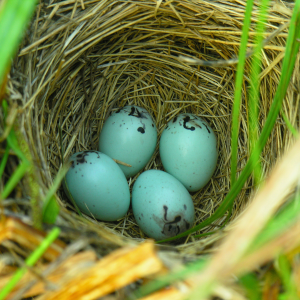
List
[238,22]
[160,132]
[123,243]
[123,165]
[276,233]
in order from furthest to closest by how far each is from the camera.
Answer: [160,132] → [123,165] → [238,22] → [123,243] → [276,233]

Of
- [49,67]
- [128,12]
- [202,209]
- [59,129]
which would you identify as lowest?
[202,209]

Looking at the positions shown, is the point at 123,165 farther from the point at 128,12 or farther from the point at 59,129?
the point at 128,12

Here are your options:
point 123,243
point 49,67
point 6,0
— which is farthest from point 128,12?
point 123,243

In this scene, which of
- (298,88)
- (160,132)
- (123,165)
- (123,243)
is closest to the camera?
(123,243)

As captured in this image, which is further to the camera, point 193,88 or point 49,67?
point 193,88

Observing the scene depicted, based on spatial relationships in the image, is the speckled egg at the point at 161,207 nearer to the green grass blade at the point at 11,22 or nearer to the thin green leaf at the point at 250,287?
the thin green leaf at the point at 250,287

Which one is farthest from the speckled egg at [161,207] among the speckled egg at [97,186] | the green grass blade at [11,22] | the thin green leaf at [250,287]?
the green grass blade at [11,22]

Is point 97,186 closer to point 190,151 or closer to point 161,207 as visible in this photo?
point 161,207
